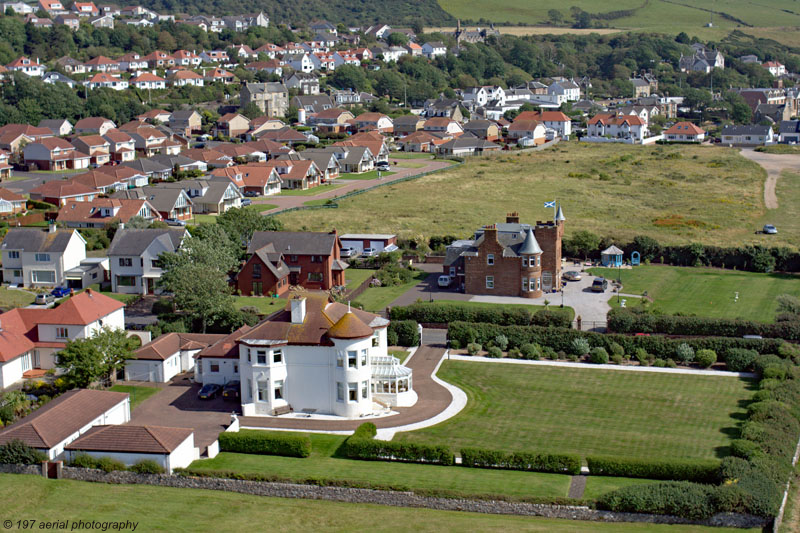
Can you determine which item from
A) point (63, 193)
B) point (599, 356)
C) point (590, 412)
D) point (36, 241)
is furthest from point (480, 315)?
point (63, 193)

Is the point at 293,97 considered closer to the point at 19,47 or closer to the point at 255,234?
the point at 19,47

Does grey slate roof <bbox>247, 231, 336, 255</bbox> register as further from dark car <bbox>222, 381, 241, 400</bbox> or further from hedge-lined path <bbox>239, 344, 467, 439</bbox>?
dark car <bbox>222, 381, 241, 400</bbox>

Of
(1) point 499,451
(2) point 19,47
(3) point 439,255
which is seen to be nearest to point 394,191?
(3) point 439,255

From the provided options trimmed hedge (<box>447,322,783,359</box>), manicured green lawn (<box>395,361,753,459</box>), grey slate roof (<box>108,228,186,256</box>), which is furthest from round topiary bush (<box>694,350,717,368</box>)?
grey slate roof (<box>108,228,186,256</box>)

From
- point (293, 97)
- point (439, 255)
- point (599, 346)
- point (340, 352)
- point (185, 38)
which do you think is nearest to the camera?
point (340, 352)

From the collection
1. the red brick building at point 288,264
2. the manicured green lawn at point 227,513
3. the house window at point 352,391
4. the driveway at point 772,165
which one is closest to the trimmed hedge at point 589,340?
the house window at point 352,391
